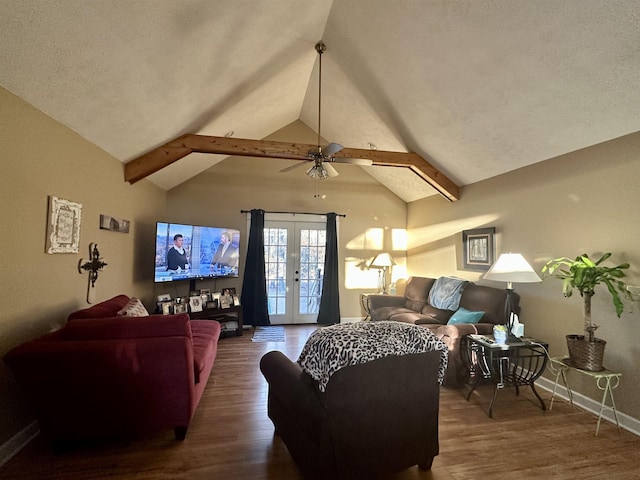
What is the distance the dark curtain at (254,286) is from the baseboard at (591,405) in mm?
4077

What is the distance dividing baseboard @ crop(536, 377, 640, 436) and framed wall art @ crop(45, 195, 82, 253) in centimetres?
477

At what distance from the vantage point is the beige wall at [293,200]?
5.63 m

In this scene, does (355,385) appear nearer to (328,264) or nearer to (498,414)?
(498,414)

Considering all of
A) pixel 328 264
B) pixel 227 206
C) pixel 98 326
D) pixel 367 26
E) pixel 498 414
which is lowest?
pixel 498 414

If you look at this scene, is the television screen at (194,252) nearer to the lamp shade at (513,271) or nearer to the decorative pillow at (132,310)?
the decorative pillow at (132,310)

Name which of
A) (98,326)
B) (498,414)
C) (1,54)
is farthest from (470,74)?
(98,326)

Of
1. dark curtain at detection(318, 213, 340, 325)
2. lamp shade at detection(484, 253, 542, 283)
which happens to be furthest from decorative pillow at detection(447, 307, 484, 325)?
dark curtain at detection(318, 213, 340, 325)

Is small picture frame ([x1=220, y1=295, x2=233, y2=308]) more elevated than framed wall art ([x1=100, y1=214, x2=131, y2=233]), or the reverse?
framed wall art ([x1=100, y1=214, x2=131, y2=233])

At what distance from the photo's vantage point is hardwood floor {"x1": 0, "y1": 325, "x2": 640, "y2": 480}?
6.40 feet

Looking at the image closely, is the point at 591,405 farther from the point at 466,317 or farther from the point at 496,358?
the point at 466,317

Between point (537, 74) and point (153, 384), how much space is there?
12.1 feet

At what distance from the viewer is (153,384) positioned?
6.73 feet

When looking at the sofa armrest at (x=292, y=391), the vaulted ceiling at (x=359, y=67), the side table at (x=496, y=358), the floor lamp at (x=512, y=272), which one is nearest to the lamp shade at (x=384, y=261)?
the vaulted ceiling at (x=359, y=67)

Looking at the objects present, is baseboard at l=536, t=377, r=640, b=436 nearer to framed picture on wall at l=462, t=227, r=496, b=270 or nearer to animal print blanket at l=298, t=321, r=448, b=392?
framed picture on wall at l=462, t=227, r=496, b=270
